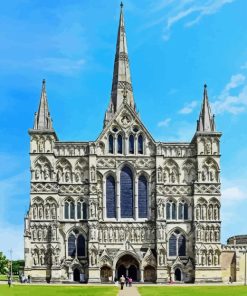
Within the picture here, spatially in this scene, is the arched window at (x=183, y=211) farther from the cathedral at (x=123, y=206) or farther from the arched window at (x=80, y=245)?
the arched window at (x=80, y=245)

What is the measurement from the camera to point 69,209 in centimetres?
8119

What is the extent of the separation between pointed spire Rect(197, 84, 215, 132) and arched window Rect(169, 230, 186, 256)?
14.8 metres

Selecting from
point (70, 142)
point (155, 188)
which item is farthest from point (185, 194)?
point (70, 142)

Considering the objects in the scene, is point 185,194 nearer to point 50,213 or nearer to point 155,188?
point 155,188

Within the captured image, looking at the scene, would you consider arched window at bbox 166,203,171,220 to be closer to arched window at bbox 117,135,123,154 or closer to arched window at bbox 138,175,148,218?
arched window at bbox 138,175,148,218

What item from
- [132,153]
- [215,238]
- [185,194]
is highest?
[132,153]

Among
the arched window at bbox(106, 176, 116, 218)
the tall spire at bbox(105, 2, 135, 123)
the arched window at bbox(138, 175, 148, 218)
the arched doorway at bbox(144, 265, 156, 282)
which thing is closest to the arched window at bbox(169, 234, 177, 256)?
the arched doorway at bbox(144, 265, 156, 282)

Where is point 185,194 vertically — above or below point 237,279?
above

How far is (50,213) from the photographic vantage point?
8012cm

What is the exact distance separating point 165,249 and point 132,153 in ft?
45.2

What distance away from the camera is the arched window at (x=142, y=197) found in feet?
268

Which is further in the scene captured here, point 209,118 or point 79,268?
point 209,118

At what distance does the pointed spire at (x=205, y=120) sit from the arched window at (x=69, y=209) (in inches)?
798

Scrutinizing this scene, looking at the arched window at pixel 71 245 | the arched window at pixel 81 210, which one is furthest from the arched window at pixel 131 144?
the arched window at pixel 71 245
